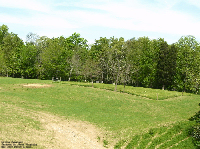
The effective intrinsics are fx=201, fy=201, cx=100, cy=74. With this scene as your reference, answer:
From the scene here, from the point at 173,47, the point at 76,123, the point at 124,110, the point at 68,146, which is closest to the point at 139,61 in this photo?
the point at 173,47

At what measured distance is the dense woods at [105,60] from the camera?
8469 cm

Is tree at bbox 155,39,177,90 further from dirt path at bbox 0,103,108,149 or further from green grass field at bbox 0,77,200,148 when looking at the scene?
dirt path at bbox 0,103,108,149

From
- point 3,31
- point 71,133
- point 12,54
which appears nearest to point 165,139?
point 71,133

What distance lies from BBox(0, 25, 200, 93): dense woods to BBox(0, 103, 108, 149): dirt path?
166ft

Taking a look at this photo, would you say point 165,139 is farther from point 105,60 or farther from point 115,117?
point 105,60

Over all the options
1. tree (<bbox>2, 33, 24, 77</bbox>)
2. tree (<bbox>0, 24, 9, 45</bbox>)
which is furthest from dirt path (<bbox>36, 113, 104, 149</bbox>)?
tree (<bbox>0, 24, 9, 45</bbox>)

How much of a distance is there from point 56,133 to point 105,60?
73.4 metres

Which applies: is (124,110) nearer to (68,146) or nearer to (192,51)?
(68,146)

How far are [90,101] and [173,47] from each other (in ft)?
191

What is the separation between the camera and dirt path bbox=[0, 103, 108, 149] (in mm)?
20125

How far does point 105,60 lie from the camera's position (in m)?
94.9

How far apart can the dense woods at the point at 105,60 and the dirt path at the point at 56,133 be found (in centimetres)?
5055

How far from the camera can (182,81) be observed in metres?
84.4

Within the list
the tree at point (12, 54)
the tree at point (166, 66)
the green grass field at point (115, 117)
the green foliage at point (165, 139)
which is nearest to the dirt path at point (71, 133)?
the green grass field at point (115, 117)
